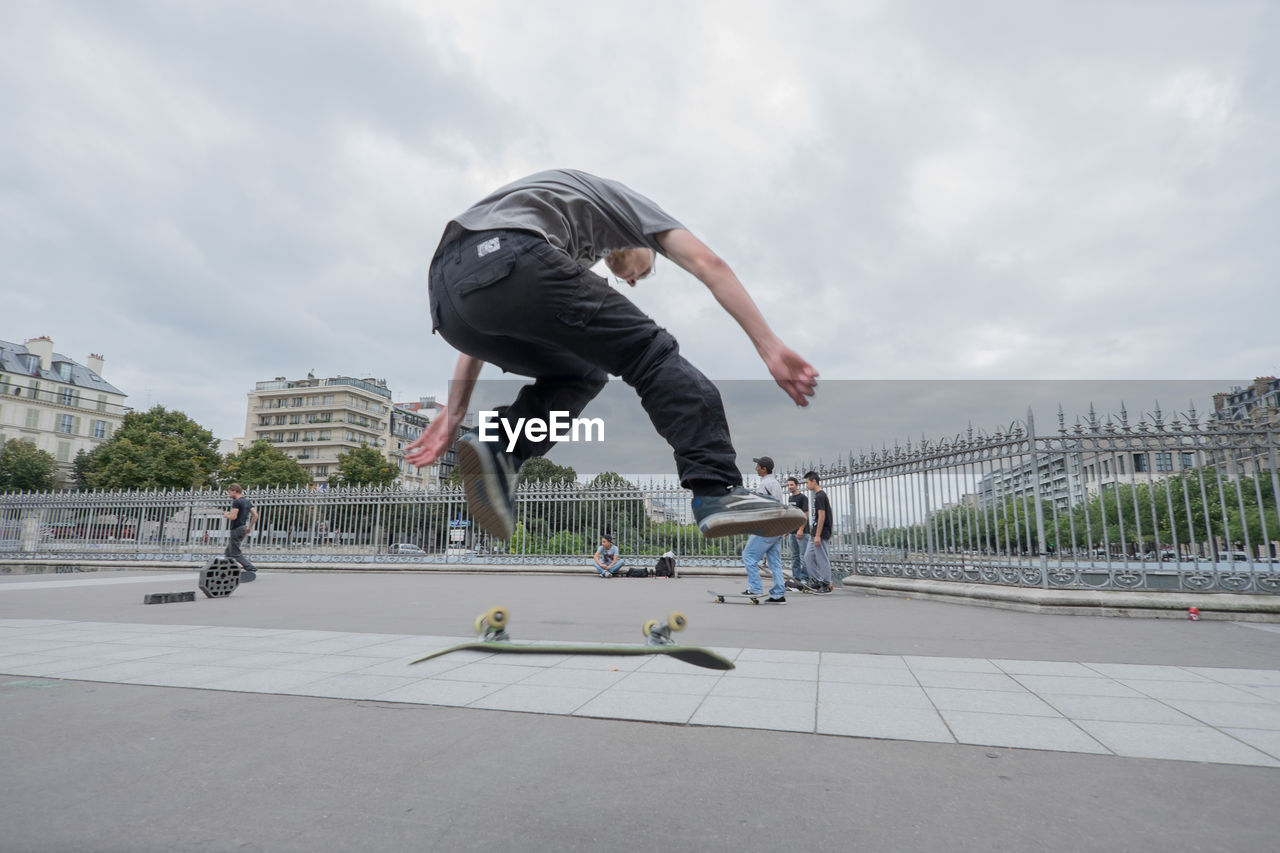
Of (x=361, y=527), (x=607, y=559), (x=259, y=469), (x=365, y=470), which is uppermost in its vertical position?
(x=365, y=470)

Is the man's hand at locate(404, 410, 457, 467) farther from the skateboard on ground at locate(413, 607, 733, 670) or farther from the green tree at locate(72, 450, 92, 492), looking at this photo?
the green tree at locate(72, 450, 92, 492)

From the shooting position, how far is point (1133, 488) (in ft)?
28.0

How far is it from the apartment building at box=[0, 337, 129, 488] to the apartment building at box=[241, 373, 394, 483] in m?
21.9

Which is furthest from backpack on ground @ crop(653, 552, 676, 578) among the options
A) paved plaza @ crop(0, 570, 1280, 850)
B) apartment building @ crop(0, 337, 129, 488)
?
apartment building @ crop(0, 337, 129, 488)

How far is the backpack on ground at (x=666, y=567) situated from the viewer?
611 inches

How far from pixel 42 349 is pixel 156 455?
32.0m

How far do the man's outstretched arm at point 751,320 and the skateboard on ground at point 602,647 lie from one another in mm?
902

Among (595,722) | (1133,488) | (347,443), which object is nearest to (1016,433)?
(1133,488)

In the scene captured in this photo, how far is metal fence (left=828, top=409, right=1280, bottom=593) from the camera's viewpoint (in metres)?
8.09

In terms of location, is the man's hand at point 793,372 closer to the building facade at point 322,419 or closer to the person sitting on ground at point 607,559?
the person sitting on ground at point 607,559

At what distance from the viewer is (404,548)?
18.7 meters

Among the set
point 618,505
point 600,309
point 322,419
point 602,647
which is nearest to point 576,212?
point 600,309

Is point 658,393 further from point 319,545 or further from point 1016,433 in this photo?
point 319,545

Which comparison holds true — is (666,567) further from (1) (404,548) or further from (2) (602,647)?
(2) (602,647)
